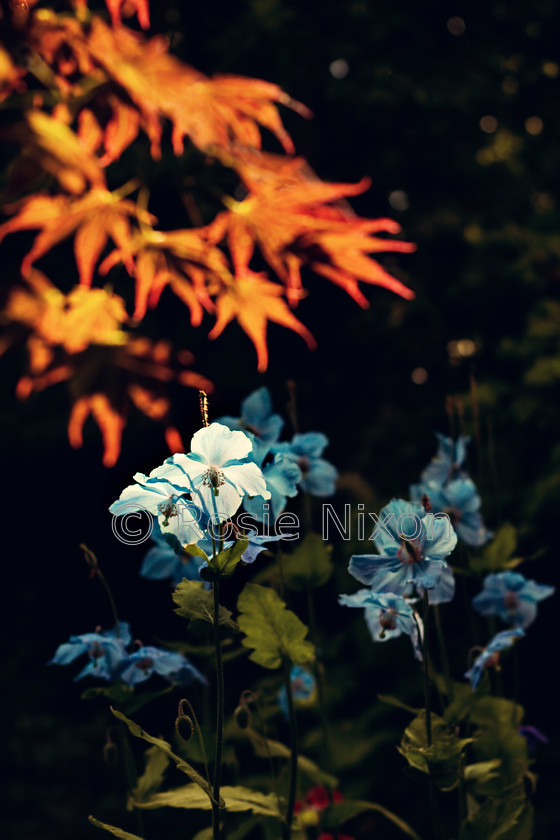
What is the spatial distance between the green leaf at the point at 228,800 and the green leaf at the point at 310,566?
0.26m

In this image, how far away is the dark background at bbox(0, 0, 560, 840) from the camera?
2053mm

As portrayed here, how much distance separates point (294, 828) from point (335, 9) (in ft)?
7.64

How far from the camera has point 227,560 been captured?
0.60m

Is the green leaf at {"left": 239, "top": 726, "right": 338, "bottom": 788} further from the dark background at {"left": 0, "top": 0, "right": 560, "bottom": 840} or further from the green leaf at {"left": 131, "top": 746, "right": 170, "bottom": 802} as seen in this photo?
the dark background at {"left": 0, "top": 0, "right": 560, "bottom": 840}

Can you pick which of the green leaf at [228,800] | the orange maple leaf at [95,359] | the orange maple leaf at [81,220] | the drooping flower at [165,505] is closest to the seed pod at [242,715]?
the green leaf at [228,800]

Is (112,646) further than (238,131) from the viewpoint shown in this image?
No

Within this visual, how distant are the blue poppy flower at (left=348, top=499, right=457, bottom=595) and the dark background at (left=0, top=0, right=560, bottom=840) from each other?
1030 mm

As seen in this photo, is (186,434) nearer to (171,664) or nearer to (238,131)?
(238,131)

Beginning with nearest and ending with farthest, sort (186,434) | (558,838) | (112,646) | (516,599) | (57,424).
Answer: (112,646)
(516,599)
(558,838)
(186,434)
(57,424)

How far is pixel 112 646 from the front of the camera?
86cm

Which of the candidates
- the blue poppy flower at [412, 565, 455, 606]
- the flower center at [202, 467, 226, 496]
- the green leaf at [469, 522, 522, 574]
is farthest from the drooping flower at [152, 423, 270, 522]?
the green leaf at [469, 522, 522, 574]

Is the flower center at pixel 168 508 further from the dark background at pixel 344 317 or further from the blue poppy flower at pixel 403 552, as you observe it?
the dark background at pixel 344 317

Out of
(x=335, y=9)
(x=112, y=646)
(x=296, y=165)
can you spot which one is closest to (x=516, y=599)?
(x=112, y=646)

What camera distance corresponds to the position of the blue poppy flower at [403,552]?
Answer: 0.72m
